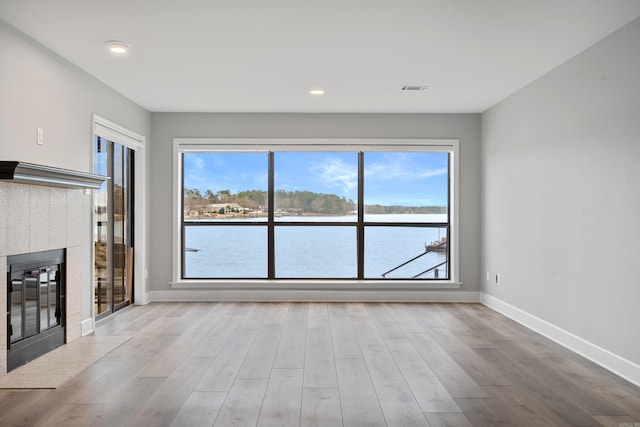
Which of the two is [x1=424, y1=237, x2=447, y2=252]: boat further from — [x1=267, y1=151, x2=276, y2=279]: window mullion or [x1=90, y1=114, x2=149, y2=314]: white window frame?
[x1=90, y1=114, x2=149, y2=314]: white window frame

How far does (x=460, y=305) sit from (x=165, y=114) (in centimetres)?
461

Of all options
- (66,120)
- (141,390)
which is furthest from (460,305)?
(66,120)

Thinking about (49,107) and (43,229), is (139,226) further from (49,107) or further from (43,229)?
(49,107)

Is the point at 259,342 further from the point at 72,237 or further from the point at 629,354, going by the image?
the point at 629,354

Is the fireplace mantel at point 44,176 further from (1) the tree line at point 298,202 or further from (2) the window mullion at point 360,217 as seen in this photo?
(2) the window mullion at point 360,217

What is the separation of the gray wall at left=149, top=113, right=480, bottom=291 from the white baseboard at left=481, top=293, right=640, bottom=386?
1132 mm

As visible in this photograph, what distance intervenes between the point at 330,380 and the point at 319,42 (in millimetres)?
2548

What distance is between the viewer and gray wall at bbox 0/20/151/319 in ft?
12.1

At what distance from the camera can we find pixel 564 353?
420cm

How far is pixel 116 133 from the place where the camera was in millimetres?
5547

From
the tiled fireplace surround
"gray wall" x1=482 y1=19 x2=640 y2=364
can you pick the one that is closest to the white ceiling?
"gray wall" x1=482 y1=19 x2=640 y2=364

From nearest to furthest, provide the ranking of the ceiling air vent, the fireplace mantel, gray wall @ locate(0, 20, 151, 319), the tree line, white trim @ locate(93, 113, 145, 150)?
the fireplace mantel
gray wall @ locate(0, 20, 151, 319)
white trim @ locate(93, 113, 145, 150)
the ceiling air vent
the tree line

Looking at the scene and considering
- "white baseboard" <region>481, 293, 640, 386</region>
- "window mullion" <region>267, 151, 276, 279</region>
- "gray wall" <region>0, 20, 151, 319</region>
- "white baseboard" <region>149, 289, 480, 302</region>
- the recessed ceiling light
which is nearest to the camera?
"white baseboard" <region>481, 293, 640, 386</region>

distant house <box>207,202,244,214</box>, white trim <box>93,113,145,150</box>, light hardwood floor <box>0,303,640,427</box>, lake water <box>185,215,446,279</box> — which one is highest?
white trim <box>93,113,145,150</box>
